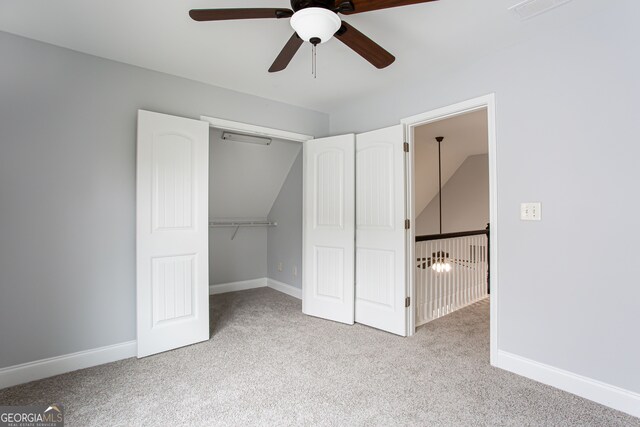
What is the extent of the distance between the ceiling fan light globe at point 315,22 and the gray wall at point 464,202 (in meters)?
4.46

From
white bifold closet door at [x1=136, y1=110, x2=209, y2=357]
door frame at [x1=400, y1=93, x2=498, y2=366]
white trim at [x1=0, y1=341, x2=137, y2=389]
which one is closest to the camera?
white trim at [x1=0, y1=341, x2=137, y2=389]

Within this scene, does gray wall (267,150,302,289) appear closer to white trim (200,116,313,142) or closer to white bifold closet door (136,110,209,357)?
white trim (200,116,313,142)

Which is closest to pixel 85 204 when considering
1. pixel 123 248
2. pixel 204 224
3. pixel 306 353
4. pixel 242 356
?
pixel 123 248

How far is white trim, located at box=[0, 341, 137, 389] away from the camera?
2127 millimetres

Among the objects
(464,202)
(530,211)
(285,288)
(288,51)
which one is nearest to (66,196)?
(288,51)

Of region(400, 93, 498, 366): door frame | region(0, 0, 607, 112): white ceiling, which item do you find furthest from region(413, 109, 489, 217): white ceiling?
region(0, 0, 607, 112): white ceiling

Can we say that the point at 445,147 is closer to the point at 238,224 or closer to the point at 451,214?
the point at 451,214

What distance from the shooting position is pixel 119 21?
2.02m

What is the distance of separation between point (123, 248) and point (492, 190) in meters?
2.97

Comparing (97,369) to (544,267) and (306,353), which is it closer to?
(306,353)

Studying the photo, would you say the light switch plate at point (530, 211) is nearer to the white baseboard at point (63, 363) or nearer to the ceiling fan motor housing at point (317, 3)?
the ceiling fan motor housing at point (317, 3)

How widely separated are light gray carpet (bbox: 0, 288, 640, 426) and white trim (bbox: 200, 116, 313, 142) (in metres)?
2.03

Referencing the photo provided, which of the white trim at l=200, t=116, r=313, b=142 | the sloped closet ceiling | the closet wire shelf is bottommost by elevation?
the closet wire shelf

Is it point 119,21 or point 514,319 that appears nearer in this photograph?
point 119,21
